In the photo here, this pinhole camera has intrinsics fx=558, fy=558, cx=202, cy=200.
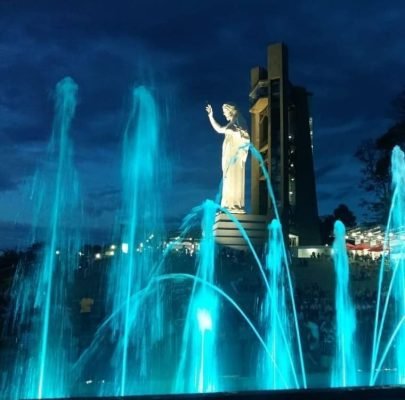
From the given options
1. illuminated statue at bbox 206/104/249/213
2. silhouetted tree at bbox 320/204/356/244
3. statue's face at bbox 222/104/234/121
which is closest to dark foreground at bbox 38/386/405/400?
illuminated statue at bbox 206/104/249/213

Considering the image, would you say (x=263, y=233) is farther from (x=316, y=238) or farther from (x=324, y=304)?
(x=324, y=304)

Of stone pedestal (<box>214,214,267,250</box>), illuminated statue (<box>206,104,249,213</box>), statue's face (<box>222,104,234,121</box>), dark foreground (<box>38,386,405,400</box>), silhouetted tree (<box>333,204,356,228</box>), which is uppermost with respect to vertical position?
silhouetted tree (<box>333,204,356,228</box>)

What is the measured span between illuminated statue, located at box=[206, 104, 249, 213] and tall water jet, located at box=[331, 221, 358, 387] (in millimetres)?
12689

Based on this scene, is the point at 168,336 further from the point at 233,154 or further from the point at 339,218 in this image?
the point at 339,218

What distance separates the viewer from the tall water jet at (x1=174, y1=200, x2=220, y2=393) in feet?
34.8

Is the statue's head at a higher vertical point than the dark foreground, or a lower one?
higher

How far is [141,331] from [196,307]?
1776 millimetres

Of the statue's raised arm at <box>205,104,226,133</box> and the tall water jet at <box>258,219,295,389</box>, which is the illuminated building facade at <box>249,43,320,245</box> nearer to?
the statue's raised arm at <box>205,104,226,133</box>

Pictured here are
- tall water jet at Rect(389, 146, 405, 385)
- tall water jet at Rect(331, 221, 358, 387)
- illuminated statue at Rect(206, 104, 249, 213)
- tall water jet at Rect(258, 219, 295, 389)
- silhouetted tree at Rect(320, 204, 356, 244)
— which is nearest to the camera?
tall water jet at Rect(258, 219, 295, 389)

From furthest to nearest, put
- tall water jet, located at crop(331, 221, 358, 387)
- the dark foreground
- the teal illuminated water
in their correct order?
the teal illuminated water → tall water jet, located at crop(331, 221, 358, 387) → the dark foreground

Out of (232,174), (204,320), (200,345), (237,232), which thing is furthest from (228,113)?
(200,345)

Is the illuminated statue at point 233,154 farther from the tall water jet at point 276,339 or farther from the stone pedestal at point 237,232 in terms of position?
the tall water jet at point 276,339

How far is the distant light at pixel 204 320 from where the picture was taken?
13455 millimetres

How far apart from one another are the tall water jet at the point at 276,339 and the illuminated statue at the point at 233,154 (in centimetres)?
1040
